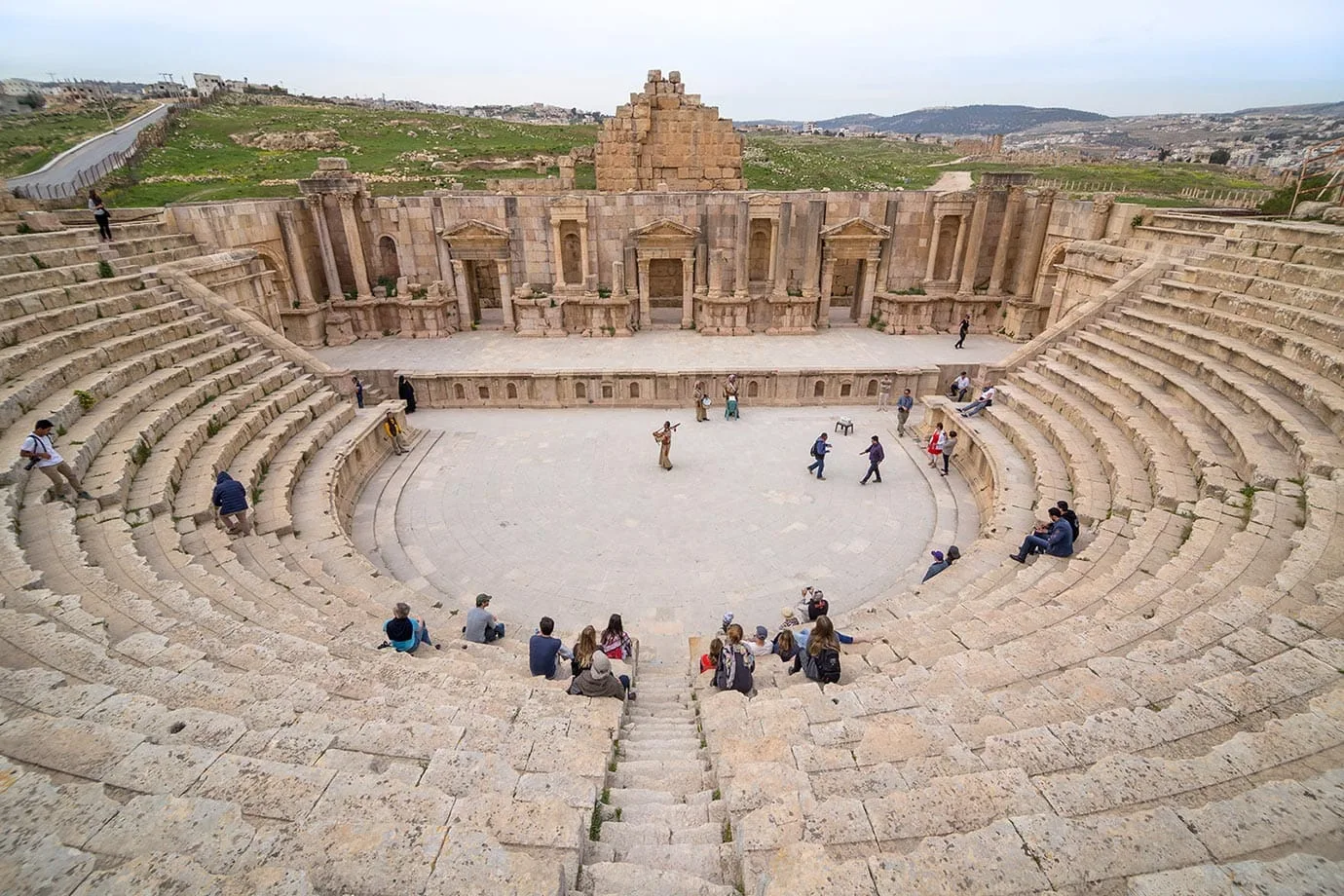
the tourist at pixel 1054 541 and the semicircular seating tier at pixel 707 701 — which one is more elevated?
the semicircular seating tier at pixel 707 701

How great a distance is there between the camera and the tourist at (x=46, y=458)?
754 centimetres

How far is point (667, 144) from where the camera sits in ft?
73.5

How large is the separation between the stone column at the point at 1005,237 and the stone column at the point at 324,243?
22520 millimetres

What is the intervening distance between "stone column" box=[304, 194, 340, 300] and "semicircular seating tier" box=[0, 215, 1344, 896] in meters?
9.62

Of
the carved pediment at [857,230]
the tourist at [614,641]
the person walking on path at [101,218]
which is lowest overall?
the tourist at [614,641]

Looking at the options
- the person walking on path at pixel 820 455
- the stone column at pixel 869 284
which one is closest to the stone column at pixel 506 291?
the stone column at pixel 869 284

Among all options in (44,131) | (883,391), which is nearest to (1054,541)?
(883,391)

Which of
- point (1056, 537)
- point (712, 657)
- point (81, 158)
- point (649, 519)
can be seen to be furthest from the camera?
point (81, 158)

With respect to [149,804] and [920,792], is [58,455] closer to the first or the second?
[149,804]

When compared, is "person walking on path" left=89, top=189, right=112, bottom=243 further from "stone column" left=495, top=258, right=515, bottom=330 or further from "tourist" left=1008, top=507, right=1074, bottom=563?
"tourist" left=1008, top=507, right=1074, bottom=563

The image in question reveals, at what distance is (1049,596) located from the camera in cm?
759

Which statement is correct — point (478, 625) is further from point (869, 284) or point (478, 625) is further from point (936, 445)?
point (869, 284)

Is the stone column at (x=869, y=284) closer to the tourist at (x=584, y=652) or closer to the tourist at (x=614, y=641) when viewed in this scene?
the tourist at (x=614, y=641)

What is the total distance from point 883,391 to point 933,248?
7662mm
